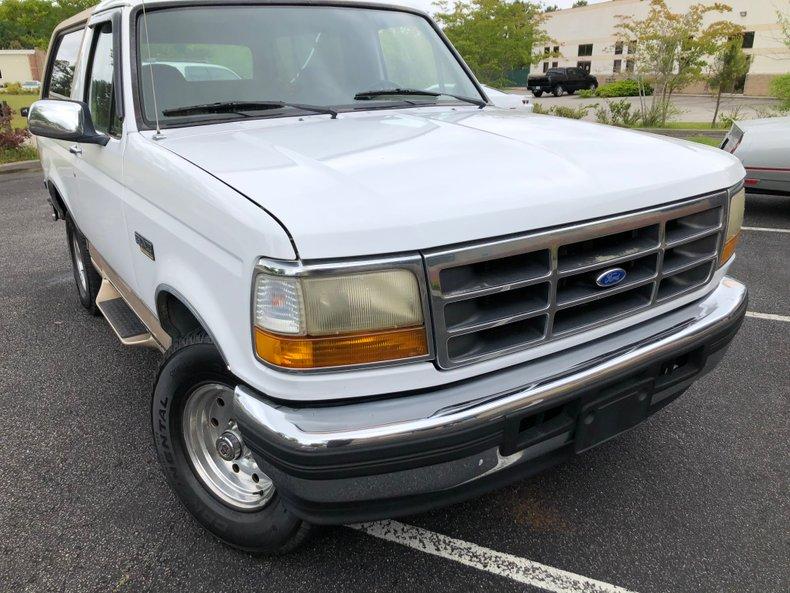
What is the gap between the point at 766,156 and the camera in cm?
669

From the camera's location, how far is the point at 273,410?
1.72 meters

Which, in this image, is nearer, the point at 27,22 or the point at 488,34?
the point at 488,34

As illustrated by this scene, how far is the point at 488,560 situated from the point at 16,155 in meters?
13.5

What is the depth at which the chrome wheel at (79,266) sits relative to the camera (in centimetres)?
446

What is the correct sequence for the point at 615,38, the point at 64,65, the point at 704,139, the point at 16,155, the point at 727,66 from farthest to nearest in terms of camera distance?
the point at 615,38, the point at 727,66, the point at 16,155, the point at 704,139, the point at 64,65

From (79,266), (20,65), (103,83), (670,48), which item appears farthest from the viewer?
(20,65)

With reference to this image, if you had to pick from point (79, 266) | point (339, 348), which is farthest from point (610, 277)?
point (79, 266)

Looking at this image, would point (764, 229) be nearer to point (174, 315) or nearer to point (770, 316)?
point (770, 316)

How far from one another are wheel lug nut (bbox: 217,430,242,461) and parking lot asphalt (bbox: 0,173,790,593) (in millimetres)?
403

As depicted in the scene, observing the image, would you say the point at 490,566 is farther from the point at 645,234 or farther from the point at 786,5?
the point at 786,5

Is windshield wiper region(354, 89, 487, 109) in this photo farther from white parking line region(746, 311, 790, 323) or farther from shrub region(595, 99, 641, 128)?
shrub region(595, 99, 641, 128)

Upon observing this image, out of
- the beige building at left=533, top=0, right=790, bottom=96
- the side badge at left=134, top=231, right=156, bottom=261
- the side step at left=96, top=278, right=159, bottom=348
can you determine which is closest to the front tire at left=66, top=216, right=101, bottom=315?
the side step at left=96, top=278, right=159, bottom=348

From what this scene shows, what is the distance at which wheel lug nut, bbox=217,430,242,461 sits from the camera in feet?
7.23

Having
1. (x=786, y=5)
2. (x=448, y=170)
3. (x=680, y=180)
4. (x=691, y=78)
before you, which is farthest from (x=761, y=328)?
(x=786, y=5)
